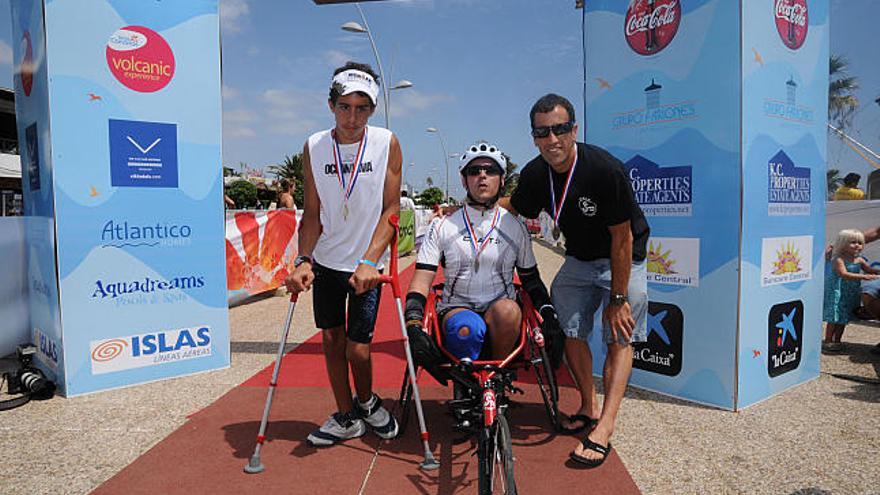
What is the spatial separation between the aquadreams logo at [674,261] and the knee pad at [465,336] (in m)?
1.59

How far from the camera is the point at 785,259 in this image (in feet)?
13.1

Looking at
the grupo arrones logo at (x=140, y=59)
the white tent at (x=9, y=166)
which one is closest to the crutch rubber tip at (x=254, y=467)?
the grupo arrones logo at (x=140, y=59)

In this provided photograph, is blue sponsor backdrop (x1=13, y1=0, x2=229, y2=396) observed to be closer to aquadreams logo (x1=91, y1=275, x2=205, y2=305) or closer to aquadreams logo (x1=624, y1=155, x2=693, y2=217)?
aquadreams logo (x1=91, y1=275, x2=205, y2=305)

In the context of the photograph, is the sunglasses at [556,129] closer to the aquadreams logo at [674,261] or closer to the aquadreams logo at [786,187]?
the aquadreams logo at [674,261]

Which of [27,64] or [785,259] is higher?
[27,64]

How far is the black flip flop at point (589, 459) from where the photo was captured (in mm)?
2969

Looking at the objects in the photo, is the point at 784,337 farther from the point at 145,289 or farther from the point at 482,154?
the point at 145,289

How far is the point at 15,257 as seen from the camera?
5.23m

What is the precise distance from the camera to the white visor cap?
2971 mm

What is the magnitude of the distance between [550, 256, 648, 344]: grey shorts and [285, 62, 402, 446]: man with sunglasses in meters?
1.18

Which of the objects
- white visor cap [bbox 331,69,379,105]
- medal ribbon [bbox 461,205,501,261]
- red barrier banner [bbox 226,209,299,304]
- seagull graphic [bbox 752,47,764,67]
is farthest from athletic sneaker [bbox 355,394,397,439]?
red barrier banner [bbox 226,209,299,304]

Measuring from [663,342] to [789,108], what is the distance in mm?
1904

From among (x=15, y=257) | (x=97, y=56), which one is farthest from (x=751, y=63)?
(x=15, y=257)

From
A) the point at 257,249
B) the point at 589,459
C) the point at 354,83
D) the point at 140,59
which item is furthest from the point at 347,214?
the point at 257,249
